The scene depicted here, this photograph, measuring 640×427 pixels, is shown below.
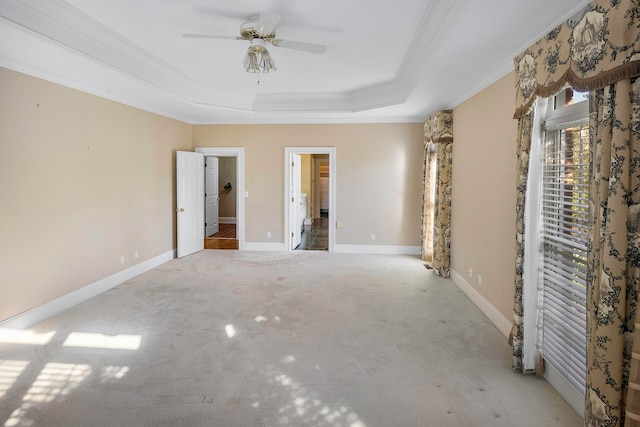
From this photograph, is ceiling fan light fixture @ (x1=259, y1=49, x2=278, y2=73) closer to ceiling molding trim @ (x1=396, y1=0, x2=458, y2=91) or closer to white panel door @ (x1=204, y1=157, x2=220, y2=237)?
ceiling molding trim @ (x1=396, y1=0, x2=458, y2=91)

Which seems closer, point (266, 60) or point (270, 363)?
point (270, 363)

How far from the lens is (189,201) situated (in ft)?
21.9

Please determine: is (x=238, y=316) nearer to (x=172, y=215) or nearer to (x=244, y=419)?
(x=244, y=419)

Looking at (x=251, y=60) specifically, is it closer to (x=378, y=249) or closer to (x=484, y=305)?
(x=484, y=305)

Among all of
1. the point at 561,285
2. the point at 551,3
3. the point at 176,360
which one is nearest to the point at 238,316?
the point at 176,360

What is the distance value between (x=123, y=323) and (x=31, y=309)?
2.94 ft

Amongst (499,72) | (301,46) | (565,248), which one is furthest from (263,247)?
(565,248)

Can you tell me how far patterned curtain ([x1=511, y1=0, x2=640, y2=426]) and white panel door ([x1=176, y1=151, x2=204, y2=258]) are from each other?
5.93 meters

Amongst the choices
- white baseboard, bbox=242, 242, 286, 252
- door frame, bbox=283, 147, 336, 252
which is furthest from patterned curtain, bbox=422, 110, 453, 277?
white baseboard, bbox=242, 242, 286, 252

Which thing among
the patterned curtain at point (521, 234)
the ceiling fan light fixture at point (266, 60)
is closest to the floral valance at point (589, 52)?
the patterned curtain at point (521, 234)

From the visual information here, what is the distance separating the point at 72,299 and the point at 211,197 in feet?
17.3

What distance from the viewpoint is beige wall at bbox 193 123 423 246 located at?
678cm

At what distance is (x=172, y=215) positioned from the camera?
21.1 ft

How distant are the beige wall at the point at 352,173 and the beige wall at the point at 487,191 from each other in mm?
1710
